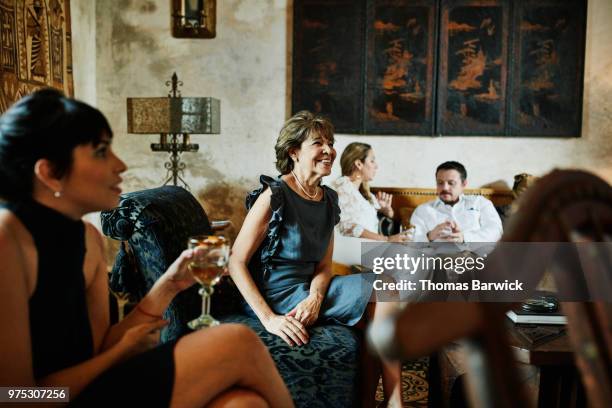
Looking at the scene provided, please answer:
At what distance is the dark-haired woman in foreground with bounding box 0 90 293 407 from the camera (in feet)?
4.13

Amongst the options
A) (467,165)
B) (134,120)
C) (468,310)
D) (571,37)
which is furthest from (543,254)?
(571,37)

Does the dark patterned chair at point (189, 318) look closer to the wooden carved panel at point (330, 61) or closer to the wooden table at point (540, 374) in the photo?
the wooden table at point (540, 374)

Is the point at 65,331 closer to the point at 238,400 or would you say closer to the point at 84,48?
the point at 238,400

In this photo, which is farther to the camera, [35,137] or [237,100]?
[237,100]

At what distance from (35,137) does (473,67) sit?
4276 mm

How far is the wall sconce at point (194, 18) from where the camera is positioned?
15.2 ft

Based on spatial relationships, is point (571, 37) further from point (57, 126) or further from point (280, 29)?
point (57, 126)

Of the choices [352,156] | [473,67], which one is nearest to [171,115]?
[352,156]

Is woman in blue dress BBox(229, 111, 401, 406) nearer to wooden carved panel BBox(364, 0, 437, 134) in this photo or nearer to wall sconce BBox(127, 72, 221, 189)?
wall sconce BBox(127, 72, 221, 189)

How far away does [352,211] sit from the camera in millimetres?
3904

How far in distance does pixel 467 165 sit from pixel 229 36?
2.30 meters

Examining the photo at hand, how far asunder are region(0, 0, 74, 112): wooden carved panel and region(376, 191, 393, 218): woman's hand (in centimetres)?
250

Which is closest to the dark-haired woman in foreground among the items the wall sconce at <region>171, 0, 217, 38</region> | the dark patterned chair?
the dark patterned chair

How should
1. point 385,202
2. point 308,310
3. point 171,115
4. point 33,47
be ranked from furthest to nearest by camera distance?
point 385,202
point 171,115
point 33,47
point 308,310
